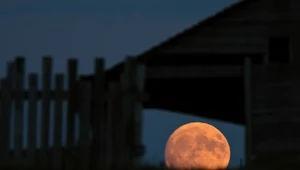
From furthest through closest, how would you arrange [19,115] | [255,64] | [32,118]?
1. [255,64]
2. [19,115]
3. [32,118]

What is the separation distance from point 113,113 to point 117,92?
331mm

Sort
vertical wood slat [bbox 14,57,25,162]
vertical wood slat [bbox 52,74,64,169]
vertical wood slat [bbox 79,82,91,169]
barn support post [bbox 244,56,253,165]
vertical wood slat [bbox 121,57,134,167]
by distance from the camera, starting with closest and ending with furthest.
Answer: vertical wood slat [bbox 121,57,134,167], vertical wood slat [bbox 79,82,91,169], vertical wood slat [bbox 52,74,64,169], vertical wood slat [bbox 14,57,25,162], barn support post [bbox 244,56,253,165]

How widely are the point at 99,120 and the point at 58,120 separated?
648 mm

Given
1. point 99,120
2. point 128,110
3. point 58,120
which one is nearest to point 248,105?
point 128,110

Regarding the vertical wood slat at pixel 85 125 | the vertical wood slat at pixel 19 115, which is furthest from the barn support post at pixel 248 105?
the vertical wood slat at pixel 19 115

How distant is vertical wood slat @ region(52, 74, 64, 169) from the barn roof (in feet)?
9.70

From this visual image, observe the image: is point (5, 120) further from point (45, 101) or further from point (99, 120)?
point (99, 120)

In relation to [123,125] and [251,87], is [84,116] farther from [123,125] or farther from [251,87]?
[251,87]

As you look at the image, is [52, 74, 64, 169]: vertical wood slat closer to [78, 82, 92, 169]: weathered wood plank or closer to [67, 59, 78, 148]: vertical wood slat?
[67, 59, 78, 148]: vertical wood slat

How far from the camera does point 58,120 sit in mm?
11250

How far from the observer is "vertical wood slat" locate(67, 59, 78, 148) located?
11.3 metres

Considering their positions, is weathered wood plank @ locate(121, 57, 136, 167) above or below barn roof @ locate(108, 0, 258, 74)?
below

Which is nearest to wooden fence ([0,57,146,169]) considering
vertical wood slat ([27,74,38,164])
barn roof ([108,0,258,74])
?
vertical wood slat ([27,74,38,164])

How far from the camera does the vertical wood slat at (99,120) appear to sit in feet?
36.6
